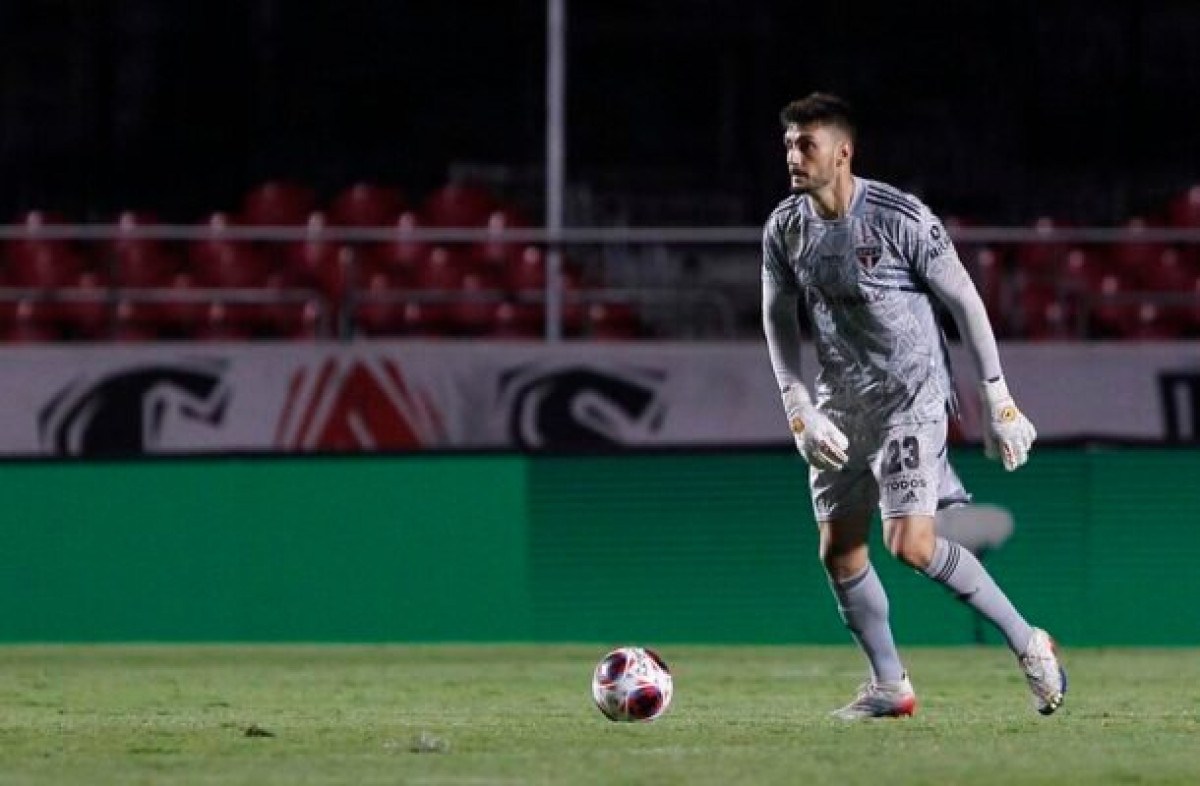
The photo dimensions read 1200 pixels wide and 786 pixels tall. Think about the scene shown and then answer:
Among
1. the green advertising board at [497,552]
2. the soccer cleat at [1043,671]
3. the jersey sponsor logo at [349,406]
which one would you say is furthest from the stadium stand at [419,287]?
→ the soccer cleat at [1043,671]

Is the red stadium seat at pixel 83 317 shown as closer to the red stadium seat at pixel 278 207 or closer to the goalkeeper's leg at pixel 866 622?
the red stadium seat at pixel 278 207

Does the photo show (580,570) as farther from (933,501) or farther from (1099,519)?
(933,501)

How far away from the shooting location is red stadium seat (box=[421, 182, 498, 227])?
21203 mm

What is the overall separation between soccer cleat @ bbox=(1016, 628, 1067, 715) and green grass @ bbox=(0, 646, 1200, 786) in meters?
0.13

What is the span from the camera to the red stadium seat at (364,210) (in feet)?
69.8

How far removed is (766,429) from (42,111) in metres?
9.57

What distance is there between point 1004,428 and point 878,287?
652mm

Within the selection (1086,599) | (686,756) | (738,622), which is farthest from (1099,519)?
(686,756)

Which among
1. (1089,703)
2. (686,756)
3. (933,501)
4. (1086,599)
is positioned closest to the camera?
(686,756)

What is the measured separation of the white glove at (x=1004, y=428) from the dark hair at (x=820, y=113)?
1044mm

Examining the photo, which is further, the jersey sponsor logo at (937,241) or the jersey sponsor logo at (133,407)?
the jersey sponsor logo at (133,407)

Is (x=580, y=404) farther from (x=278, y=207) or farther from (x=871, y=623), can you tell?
(x=871, y=623)

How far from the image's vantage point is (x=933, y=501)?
9641 millimetres

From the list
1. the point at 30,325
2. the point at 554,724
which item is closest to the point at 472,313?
the point at 30,325
